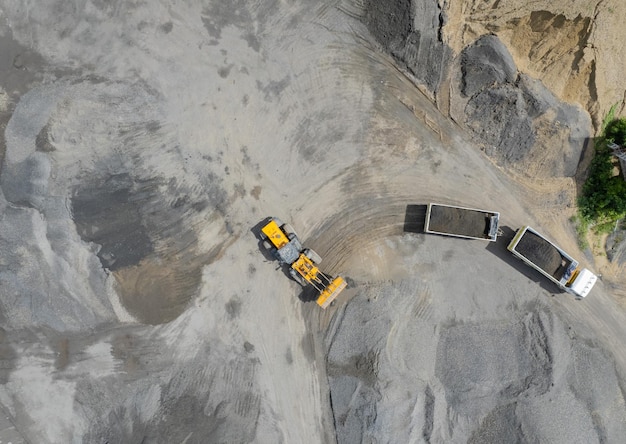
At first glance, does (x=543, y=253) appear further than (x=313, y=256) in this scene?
Yes

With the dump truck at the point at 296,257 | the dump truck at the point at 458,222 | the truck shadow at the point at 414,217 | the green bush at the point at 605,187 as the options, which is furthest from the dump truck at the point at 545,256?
the dump truck at the point at 296,257

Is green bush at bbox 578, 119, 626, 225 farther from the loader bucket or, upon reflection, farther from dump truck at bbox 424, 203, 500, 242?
the loader bucket

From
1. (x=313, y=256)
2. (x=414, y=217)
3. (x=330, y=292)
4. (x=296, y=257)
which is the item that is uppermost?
(x=296, y=257)

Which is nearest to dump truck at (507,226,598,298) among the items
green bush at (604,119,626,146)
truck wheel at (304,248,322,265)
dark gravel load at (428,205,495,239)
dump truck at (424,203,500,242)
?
dump truck at (424,203,500,242)

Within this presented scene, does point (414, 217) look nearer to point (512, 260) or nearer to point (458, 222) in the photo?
point (458, 222)

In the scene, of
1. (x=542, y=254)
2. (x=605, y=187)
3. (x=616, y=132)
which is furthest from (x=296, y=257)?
(x=616, y=132)

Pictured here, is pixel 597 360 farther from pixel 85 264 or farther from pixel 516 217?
pixel 85 264
